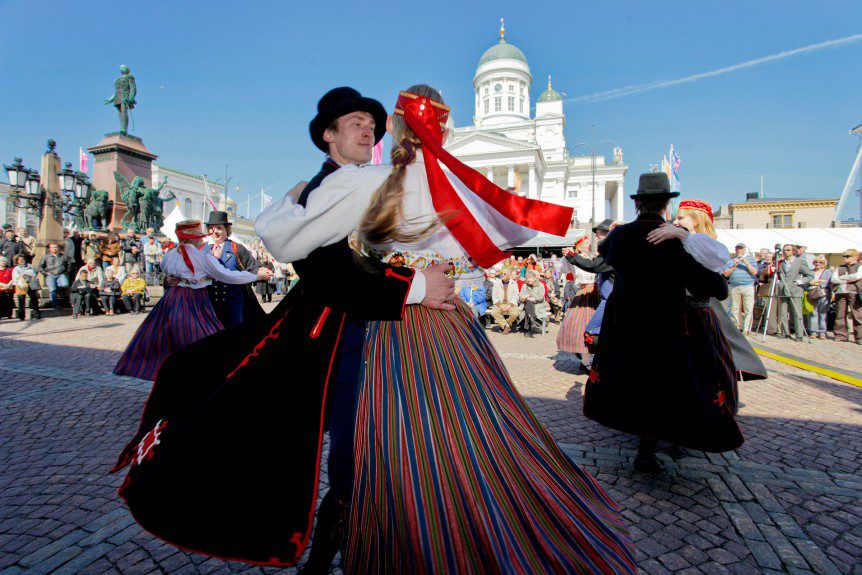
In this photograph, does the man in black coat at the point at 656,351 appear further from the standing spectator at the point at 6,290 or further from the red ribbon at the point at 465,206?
the standing spectator at the point at 6,290

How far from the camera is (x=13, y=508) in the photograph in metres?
2.83

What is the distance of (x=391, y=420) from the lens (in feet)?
5.13

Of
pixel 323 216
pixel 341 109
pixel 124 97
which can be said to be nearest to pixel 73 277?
pixel 124 97

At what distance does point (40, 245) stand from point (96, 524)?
51.7ft

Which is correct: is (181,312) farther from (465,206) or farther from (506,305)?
(506,305)

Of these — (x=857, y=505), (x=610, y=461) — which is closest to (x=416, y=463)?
(x=610, y=461)

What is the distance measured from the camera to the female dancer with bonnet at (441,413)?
1.47 metres

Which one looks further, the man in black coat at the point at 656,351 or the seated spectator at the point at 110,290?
the seated spectator at the point at 110,290

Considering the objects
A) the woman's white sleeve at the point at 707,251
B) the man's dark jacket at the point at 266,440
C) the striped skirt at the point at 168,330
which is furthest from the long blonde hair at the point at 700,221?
the striped skirt at the point at 168,330

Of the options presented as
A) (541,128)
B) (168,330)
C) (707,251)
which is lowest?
(168,330)

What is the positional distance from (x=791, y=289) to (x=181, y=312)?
41.5ft

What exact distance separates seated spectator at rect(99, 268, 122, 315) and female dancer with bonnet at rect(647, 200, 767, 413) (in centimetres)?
1453

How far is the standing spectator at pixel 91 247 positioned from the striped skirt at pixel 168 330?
10707mm

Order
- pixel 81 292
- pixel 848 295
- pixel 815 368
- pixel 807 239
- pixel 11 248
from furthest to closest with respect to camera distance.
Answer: pixel 807 239, pixel 11 248, pixel 81 292, pixel 848 295, pixel 815 368
